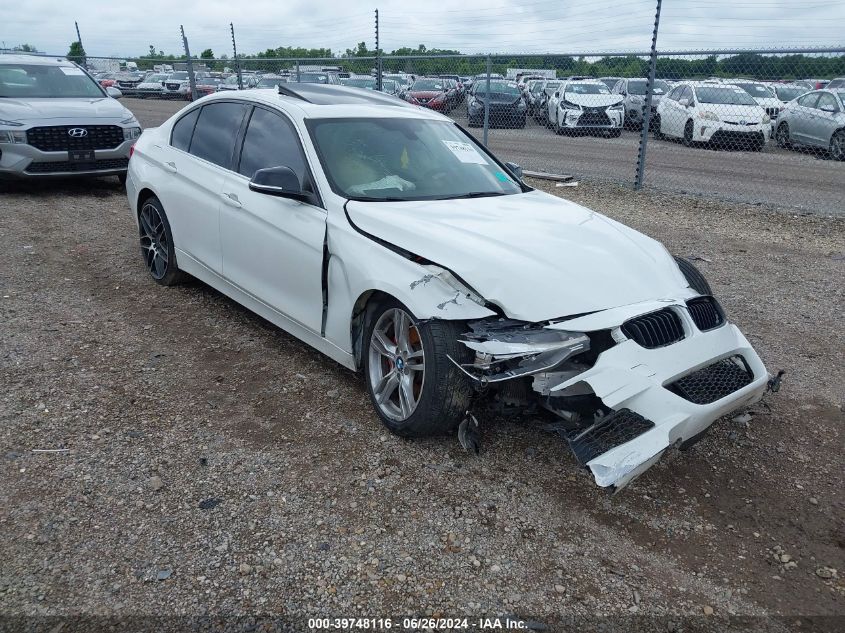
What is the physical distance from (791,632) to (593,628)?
0.70 metres

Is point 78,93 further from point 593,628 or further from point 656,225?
point 593,628

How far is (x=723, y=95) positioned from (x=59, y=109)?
11.4 meters

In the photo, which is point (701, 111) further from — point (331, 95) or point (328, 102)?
point (328, 102)

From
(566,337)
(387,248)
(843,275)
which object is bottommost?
(843,275)

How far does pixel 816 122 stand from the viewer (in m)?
13.4

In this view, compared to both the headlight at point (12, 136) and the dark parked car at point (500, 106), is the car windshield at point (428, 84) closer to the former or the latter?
the dark parked car at point (500, 106)

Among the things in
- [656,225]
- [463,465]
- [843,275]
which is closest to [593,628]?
[463,465]

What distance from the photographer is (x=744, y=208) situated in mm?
9211

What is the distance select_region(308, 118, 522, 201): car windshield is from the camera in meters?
4.01

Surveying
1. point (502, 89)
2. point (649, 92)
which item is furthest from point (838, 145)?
point (502, 89)

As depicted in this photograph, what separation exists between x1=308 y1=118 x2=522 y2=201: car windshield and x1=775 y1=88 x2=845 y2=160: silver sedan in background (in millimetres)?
11122

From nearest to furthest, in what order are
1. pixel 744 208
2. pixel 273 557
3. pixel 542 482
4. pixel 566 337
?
pixel 273 557 → pixel 566 337 → pixel 542 482 → pixel 744 208

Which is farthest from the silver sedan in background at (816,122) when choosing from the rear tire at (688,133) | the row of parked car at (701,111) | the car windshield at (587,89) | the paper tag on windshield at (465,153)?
the paper tag on windshield at (465,153)

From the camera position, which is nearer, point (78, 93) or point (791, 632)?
point (791, 632)
